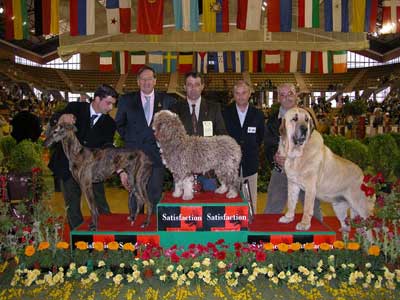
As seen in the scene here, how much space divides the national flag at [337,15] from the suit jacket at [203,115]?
6.00 metres

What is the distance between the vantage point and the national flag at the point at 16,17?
9.63m

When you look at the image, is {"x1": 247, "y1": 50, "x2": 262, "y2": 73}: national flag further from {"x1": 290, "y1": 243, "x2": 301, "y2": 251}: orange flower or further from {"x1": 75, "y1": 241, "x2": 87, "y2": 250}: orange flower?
{"x1": 75, "y1": 241, "x2": 87, "y2": 250}: orange flower

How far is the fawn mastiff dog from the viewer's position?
3410mm

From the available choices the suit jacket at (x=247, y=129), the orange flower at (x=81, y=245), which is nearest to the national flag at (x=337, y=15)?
the suit jacket at (x=247, y=129)

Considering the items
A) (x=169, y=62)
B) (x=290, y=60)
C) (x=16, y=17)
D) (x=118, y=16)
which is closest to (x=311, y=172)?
(x=118, y=16)

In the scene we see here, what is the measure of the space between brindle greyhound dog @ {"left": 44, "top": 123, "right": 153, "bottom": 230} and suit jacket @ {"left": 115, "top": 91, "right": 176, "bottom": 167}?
602 millimetres

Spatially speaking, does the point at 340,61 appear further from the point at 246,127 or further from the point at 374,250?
the point at 374,250

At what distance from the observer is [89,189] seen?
3.70m

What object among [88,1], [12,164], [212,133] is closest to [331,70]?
[88,1]

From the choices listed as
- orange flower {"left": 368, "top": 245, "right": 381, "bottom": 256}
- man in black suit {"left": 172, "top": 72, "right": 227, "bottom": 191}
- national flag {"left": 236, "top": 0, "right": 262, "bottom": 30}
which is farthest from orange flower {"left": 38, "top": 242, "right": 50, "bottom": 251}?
national flag {"left": 236, "top": 0, "right": 262, "bottom": 30}

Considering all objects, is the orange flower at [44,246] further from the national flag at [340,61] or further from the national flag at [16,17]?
the national flag at [340,61]

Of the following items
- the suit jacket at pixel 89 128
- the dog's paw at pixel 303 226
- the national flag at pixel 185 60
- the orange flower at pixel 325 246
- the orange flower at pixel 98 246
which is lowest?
the orange flower at pixel 325 246

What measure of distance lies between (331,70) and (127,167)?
10177 mm

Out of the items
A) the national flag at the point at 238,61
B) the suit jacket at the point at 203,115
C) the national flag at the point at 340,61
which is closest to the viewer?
the suit jacket at the point at 203,115
